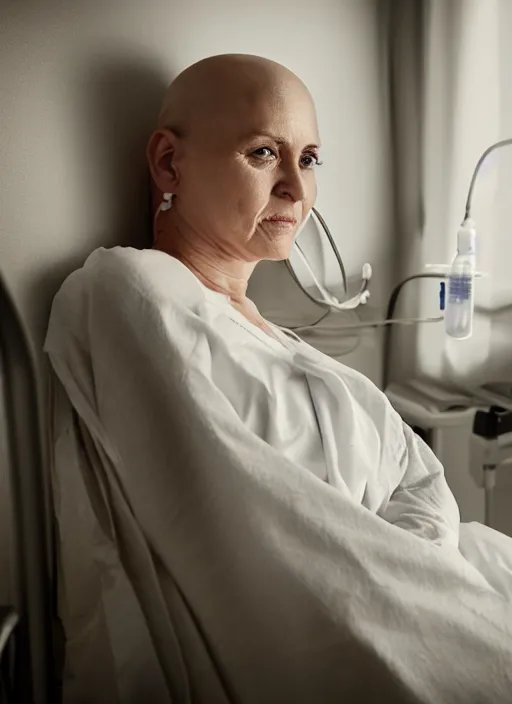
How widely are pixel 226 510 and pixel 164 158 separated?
494mm

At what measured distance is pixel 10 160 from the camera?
34.4 inches

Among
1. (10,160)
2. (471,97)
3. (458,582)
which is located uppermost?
(471,97)

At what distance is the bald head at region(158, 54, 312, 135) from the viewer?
0.95 metres

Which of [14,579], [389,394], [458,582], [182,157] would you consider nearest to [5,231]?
[182,157]

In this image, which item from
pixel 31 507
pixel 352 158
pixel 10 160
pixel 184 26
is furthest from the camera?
pixel 352 158

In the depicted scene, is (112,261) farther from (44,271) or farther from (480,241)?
(480,241)

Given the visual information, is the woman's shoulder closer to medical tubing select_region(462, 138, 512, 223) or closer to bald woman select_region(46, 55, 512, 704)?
bald woman select_region(46, 55, 512, 704)

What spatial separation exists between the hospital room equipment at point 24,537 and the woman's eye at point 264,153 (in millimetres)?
405

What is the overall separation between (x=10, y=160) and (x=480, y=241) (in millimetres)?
922

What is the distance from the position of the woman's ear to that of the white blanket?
0.51 ft

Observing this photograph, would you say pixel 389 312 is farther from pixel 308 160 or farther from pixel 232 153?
pixel 232 153

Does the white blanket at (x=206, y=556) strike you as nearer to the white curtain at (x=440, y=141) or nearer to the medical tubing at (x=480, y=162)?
the white curtain at (x=440, y=141)

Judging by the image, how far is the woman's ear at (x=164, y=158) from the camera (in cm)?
97

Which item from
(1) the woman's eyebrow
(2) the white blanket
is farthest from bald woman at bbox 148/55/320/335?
(2) the white blanket
